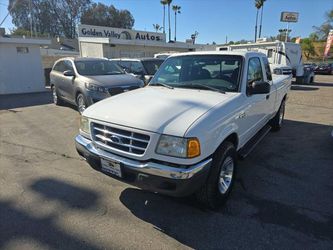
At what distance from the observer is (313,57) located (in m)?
58.5

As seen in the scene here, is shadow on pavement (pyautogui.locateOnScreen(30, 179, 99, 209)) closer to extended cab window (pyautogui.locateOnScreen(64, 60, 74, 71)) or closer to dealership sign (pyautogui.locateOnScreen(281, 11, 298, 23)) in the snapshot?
extended cab window (pyautogui.locateOnScreen(64, 60, 74, 71))

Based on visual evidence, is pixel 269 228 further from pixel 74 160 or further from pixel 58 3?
pixel 58 3

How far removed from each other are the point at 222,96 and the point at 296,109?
Answer: 738 cm

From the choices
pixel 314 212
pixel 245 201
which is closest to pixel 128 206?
pixel 245 201

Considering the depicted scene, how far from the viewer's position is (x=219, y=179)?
3246 mm

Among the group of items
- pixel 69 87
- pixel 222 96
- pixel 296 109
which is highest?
pixel 222 96

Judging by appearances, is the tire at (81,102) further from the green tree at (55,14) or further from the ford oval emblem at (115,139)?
the green tree at (55,14)

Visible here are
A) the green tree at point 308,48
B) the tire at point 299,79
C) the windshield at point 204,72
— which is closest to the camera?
the windshield at point 204,72

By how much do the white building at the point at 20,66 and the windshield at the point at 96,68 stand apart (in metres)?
7.54

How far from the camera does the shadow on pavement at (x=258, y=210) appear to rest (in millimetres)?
2908

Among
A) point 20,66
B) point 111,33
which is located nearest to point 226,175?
point 20,66

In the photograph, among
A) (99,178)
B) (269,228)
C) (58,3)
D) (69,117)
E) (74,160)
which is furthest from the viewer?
(58,3)

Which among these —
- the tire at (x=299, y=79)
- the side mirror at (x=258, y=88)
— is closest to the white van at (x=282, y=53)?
the tire at (x=299, y=79)

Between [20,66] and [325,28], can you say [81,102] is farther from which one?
[325,28]
